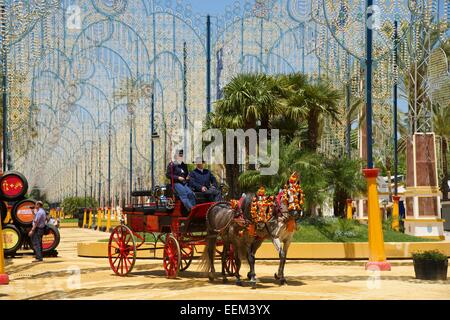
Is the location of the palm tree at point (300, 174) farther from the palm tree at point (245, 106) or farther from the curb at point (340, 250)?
the curb at point (340, 250)

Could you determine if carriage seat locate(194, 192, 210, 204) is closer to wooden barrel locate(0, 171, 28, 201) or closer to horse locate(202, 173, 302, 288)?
horse locate(202, 173, 302, 288)

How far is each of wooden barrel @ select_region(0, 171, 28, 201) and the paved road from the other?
5.12 meters

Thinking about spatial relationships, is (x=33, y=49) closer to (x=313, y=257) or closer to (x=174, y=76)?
(x=174, y=76)

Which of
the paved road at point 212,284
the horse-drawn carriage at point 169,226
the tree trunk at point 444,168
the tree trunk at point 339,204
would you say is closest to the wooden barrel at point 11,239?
the paved road at point 212,284

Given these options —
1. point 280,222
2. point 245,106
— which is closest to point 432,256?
point 280,222

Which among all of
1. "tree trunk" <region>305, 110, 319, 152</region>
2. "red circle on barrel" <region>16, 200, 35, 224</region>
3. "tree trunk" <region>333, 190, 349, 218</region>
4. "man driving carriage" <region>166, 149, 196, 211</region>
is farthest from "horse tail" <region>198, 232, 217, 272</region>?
"tree trunk" <region>333, 190, 349, 218</region>

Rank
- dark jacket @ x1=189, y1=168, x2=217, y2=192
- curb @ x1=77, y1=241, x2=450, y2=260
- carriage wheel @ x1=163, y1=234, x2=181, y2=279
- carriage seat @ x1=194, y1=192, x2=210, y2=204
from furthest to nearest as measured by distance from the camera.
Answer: curb @ x1=77, y1=241, x2=450, y2=260 → dark jacket @ x1=189, y1=168, x2=217, y2=192 → carriage seat @ x1=194, y1=192, x2=210, y2=204 → carriage wheel @ x1=163, y1=234, x2=181, y2=279

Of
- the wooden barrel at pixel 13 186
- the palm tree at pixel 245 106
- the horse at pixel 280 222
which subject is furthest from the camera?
the palm tree at pixel 245 106

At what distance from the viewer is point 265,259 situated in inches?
918

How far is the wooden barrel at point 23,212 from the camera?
85.6 feet

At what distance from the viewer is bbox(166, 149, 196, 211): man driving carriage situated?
1698 centimetres

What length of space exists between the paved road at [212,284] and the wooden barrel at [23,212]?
455 centimetres
